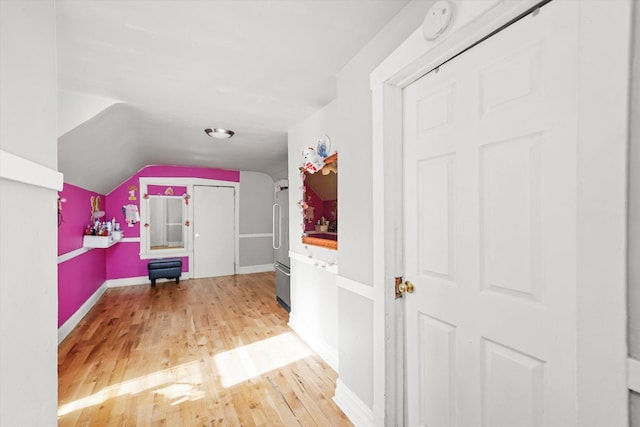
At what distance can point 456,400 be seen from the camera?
126 cm

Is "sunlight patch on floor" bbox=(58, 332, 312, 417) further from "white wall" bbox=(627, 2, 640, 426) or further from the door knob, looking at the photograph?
"white wall" bbox=(627, 2, 640, 426)

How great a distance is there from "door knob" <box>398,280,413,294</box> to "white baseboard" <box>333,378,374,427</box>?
2.73ft

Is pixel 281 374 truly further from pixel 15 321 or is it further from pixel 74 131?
pixel 74 131

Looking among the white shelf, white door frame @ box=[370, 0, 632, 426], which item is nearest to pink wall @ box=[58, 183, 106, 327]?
the white shelf

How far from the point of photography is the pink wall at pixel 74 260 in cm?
320

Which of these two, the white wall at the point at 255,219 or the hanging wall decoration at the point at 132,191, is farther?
the white wall at the point at 255,219

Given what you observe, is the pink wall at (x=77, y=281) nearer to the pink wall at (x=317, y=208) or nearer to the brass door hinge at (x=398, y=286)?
the pink wall at (x=317, y=208)

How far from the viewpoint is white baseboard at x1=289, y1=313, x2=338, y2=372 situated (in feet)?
8.46

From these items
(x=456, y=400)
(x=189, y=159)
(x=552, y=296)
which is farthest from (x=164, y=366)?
Answer: (x=189, y=159)

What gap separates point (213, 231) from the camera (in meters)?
6.23

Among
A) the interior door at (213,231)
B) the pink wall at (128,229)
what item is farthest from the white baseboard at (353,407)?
the pink wall at (128,229)

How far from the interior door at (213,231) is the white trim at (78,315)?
1.72 m

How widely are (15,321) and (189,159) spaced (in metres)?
4.64

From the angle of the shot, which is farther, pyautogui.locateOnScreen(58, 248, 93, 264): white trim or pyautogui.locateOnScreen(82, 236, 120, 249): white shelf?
pyautogui.locateOnScreen(82, 236, 120, 249): white shelf
